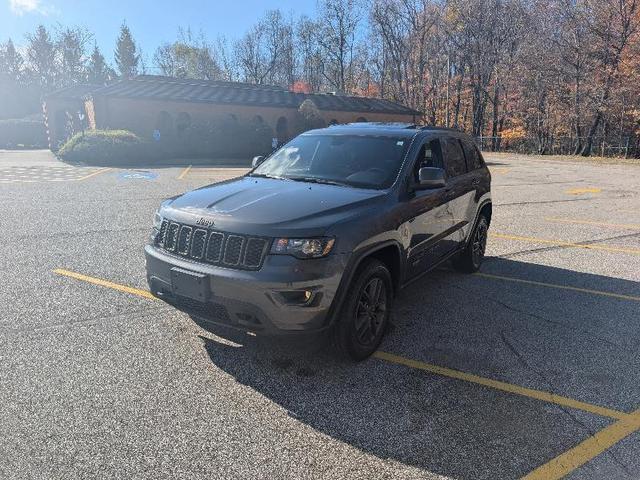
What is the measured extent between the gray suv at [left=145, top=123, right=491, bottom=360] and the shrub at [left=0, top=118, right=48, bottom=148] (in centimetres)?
4869

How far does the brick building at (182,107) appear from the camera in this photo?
29156 millimetres

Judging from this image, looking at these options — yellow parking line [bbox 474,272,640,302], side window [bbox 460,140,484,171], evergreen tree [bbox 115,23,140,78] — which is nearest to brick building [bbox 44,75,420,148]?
side window [bbox 460,140,484,171]

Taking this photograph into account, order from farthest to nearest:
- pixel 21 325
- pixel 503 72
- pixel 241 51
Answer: pixel 241 51
pixel 503 72
pixel 21 325

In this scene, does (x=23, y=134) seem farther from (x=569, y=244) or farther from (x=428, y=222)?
(x=428, y=222)

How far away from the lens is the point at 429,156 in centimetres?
472

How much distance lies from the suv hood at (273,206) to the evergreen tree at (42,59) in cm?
8766

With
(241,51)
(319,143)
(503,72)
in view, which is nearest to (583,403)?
(319,143)

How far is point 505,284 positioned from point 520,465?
334 centimetres

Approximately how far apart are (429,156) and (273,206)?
1.98 meters

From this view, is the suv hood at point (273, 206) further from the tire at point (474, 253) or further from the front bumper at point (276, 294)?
the tire at point (474, 253)

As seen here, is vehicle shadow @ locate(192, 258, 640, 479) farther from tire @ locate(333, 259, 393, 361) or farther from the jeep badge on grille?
the jeep badge on grille

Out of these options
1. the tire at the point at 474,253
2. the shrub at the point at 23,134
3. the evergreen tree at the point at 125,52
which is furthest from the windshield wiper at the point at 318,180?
the evergreen tree at the point at 125,52

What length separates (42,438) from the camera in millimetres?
2723

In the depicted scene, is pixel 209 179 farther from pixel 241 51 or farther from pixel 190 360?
pixel 241 51
